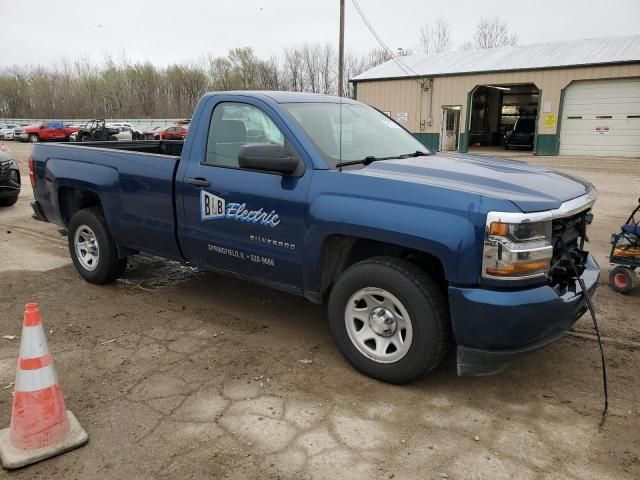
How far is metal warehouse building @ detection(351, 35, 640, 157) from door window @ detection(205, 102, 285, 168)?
641 inches

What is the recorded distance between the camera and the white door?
1005 inches

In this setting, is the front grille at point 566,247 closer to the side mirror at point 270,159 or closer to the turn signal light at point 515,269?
the turn signal light at point 515,269

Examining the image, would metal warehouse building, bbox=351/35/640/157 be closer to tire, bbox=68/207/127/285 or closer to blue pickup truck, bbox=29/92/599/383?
tire, bbox=68/207/127/285

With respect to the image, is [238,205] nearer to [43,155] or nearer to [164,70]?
[43,155]

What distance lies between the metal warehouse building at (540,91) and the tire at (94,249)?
52.1ft

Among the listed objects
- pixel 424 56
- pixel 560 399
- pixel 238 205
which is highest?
pixel 424 56

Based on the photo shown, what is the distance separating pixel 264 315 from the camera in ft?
15.7

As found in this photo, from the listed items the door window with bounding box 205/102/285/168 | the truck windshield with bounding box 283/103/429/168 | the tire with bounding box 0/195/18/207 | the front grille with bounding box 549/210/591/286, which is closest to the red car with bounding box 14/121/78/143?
the tire with bounding box 0/195/18/207

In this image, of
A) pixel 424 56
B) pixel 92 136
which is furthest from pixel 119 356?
pixel 92 136

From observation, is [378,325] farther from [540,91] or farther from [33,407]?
[540,91]

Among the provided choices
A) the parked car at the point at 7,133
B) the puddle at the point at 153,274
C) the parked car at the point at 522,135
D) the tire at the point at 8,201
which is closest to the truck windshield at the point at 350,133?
the puddle at the point at 153,274

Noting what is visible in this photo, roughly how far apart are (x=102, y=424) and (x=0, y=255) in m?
4.82

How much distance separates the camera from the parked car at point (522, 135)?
25656 millimetres

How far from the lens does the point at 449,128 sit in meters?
25.9
